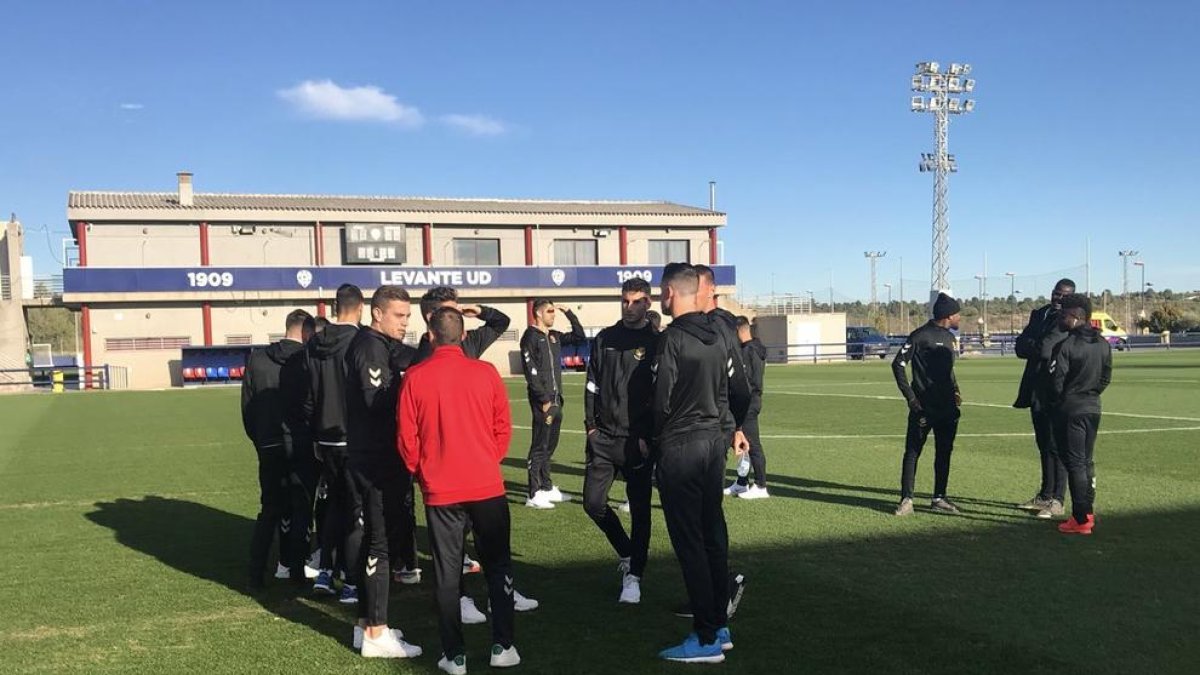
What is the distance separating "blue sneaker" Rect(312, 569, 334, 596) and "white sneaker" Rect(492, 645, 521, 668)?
2.16m

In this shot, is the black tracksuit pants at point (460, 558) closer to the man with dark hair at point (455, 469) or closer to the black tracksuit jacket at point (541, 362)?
the man with dark hair at point (455, 469)


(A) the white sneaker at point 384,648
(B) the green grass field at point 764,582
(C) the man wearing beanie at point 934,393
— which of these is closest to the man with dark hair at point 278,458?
(B) the green grass field at point 764,582

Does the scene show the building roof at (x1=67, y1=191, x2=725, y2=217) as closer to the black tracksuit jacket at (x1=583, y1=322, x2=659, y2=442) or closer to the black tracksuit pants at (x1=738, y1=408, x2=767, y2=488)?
the black tracksuit pants at (x1=738, y1=408, x2=767, y2=488)

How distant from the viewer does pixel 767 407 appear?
21219 mm

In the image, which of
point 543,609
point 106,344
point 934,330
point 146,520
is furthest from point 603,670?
point 106,344

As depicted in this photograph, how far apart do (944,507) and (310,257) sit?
1599 inches

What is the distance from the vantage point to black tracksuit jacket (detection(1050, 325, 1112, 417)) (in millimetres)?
8047

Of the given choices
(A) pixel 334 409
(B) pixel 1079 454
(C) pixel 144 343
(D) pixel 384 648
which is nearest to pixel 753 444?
(B) pixel 1079 454

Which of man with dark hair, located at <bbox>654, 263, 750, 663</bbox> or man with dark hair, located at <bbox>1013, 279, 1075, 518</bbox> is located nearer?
man with dark hair, located at <bbox>654, 263, 750, 663</bbox>

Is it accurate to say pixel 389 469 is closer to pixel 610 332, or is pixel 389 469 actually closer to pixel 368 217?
pixel 610 332

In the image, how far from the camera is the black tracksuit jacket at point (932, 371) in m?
8.73

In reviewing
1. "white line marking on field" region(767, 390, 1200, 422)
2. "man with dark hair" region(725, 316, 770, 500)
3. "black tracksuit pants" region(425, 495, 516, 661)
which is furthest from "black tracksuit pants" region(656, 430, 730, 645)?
"white line marking on field" region(767, 390, 1200, 422)

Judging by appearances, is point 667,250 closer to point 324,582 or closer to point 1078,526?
point 1078,526

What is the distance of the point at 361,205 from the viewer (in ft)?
155
